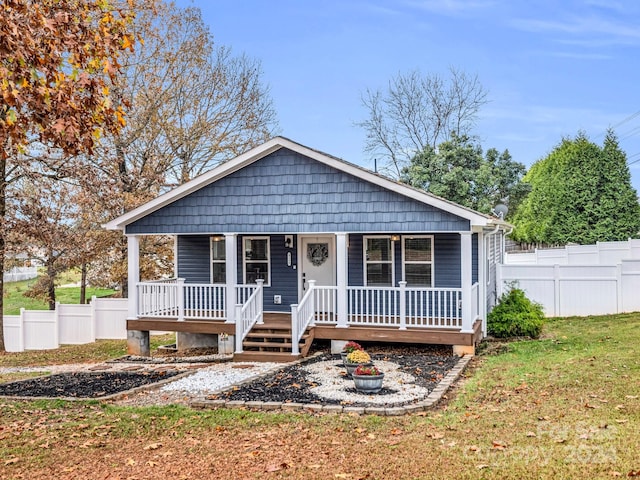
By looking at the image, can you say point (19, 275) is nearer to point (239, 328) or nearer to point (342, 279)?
point (239, 328)

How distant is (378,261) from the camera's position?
49.8ft

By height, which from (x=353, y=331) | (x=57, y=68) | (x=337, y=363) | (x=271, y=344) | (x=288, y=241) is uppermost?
(x=57, y=68)

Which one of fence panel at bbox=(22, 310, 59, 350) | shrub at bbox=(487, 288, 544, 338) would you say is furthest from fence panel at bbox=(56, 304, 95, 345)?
shrub at bbox=(487, 288, 544, 338)

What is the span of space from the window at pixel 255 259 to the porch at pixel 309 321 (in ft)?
2.59

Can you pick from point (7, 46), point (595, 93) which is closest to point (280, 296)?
point (7, 46)

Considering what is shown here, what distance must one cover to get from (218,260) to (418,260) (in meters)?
5.76

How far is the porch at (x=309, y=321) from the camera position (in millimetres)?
13070

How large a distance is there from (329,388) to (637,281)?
1186cm

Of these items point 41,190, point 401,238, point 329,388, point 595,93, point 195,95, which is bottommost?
point 329,388

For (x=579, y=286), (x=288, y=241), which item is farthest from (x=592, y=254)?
(x=288, y=241)

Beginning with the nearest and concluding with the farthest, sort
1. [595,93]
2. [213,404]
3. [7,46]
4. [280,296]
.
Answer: [7,46] → [213,404] → [280,296] → [595,93]

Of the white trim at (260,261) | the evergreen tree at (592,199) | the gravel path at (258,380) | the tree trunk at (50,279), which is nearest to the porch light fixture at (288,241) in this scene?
the white trim at (260,261)

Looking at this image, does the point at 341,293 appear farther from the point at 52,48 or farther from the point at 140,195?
the point at 140,195

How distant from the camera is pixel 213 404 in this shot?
8625 millimetres
